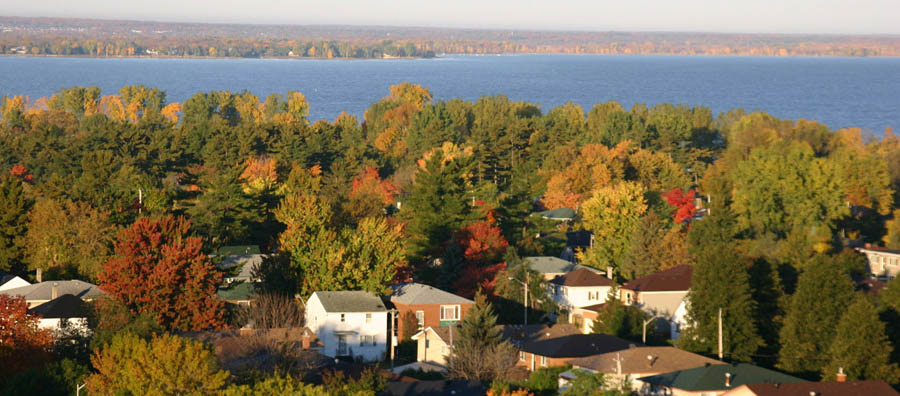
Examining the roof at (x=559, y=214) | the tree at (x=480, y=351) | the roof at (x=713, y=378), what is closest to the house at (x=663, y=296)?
the tree at (x=480, y=351)

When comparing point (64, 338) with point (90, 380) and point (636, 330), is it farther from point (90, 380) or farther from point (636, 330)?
point (636, 330)

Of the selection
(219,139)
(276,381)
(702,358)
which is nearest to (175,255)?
(276,381)

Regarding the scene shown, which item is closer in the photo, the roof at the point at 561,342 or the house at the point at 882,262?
the roof at the point at 561,342

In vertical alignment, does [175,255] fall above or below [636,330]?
above

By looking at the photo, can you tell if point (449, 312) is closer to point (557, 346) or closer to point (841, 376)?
point (557, 346)

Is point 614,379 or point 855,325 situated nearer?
point 614,379

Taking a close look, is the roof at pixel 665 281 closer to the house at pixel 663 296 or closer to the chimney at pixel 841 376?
the house at pixel 663 296

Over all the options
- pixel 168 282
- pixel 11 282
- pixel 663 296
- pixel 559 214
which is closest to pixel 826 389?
pixel 663 296
